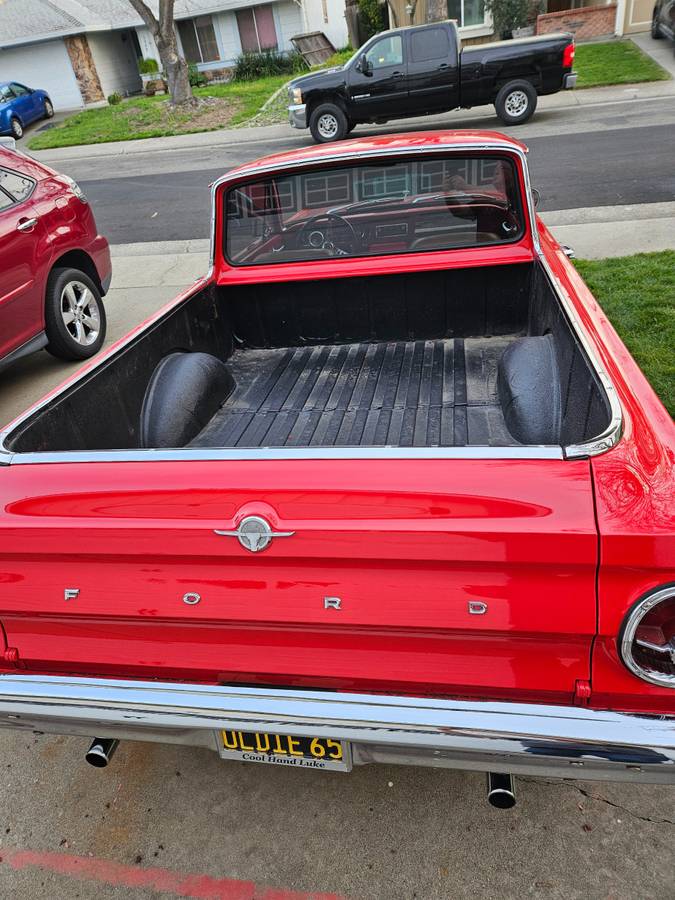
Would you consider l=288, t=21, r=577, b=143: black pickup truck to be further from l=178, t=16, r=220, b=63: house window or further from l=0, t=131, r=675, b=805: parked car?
l=178, t=16, r=220, b=63: house window

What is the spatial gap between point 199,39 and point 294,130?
1508 centimetres

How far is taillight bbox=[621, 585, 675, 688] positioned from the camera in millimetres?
1584

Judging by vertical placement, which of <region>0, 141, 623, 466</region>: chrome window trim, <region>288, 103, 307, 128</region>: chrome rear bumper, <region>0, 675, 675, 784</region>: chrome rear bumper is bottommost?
<region>288, 103, 307, 128</region>: chrome rear bumper

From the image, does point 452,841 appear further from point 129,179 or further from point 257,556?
point 129,179

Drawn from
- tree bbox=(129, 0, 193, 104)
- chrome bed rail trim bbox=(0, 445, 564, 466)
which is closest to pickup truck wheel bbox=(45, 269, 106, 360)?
chrome bed rail trim bbox=(0, 445, 564, 466)

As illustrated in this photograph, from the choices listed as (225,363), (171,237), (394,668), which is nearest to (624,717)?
(394,668)

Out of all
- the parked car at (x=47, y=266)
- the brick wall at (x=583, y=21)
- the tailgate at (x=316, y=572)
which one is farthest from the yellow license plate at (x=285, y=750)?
the brick wall at (x=583, y=21)

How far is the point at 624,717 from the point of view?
5.44ft

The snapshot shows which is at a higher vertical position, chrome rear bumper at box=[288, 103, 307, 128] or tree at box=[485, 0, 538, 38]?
tree at box=[485, 0, 538, 38]

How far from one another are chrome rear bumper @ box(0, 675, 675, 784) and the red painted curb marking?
0.60 meters

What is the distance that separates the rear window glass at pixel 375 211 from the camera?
357 cm

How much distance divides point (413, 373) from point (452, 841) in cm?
221

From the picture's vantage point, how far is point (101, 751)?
213 cm

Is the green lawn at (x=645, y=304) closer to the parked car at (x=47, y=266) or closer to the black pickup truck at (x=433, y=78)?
the parked car at (x=47, y=266)
